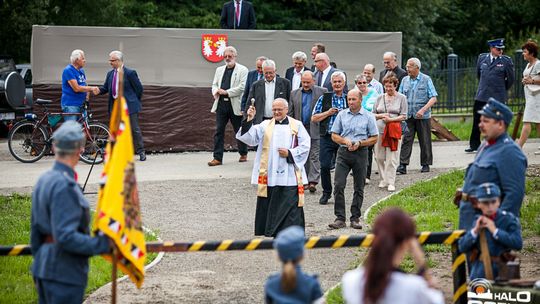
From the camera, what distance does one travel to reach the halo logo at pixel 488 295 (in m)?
7.94

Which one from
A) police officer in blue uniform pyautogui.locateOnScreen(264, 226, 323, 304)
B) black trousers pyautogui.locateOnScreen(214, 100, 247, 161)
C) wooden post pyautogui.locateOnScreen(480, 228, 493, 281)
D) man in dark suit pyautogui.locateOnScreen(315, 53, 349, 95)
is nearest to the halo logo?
wooden post pyautogui.locateOnScreen(480, 228, 493, 281)

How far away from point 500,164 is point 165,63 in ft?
44.2

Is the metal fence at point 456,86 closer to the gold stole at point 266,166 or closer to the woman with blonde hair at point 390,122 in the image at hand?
the woman with blonde hair at point 390,122

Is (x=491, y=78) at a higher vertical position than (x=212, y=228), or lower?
higher

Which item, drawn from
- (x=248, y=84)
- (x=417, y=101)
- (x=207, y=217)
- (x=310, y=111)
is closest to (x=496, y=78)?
(x=417, y=101)

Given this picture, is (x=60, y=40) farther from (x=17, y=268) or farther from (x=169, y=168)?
(x=17, y=268)

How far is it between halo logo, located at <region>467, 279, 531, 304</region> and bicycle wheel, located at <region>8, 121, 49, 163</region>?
1226 centimetres

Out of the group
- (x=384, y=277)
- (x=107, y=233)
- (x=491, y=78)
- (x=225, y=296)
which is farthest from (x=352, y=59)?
(x=384, y=277)

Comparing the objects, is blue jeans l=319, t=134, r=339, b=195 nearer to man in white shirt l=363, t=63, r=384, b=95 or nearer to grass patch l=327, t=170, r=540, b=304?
grass patch l=327, t=170, r=540, b=304

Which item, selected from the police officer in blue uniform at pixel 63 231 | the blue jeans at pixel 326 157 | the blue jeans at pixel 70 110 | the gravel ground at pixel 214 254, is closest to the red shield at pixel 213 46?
the blue jeans at pixel 70 110

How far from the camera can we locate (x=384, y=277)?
560 centimetres

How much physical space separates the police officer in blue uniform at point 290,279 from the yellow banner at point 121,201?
141 centimetres

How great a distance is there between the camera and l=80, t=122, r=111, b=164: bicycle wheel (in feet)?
61.7

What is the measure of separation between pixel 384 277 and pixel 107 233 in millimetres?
2375
